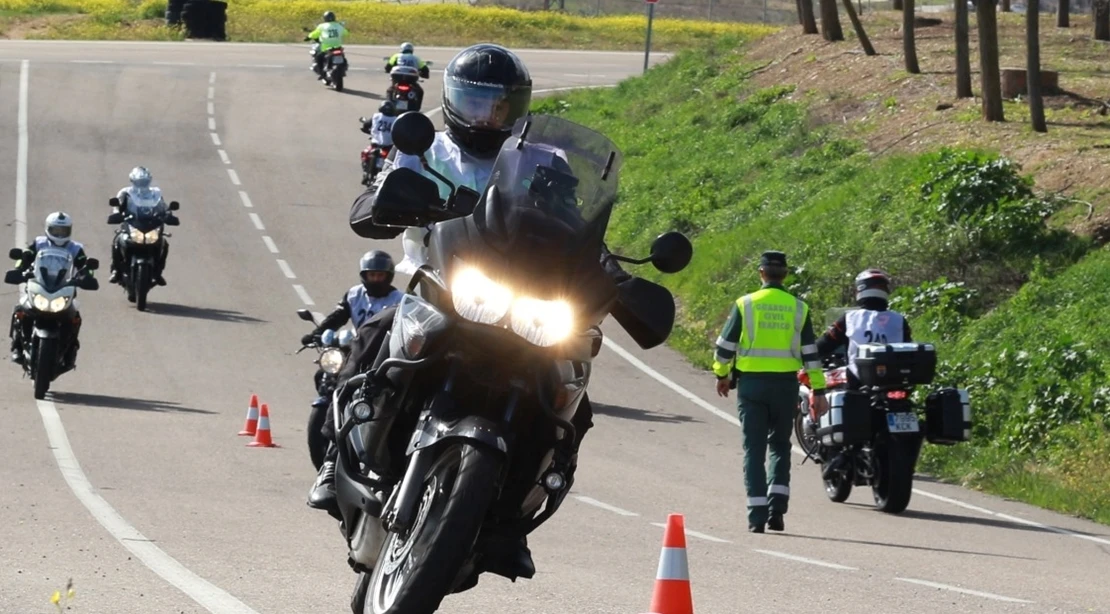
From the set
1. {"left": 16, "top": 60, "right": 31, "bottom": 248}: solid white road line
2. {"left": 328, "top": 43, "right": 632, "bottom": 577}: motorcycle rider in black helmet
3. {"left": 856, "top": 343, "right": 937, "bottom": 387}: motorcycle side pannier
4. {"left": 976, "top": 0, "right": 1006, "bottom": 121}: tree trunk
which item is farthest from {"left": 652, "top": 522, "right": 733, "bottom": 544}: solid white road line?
{"left": 16, "top": 60, "right": 31, "bottom": 248}: solid white road line

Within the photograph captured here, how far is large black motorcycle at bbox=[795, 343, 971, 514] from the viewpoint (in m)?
14.3

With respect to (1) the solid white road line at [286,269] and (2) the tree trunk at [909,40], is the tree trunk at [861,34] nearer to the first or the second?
(2) the tree trunk at [909,40]

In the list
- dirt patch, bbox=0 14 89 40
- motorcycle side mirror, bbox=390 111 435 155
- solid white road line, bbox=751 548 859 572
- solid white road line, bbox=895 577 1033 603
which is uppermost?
dirt patch, bbox=0 14 89 40

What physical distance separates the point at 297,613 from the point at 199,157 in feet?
103

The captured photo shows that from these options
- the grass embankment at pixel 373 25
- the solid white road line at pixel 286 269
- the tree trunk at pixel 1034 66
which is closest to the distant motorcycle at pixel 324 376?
the tree trunk at pixel 1034 66

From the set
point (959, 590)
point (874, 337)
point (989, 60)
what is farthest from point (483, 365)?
point (989, 60)

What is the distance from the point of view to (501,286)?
21.3 feet

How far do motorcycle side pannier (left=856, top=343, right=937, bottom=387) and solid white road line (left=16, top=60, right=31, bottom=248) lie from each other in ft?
61.5

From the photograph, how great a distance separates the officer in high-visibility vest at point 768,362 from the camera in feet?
44.4

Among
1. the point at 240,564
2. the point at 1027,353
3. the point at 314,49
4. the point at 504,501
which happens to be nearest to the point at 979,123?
the point at 1027,353

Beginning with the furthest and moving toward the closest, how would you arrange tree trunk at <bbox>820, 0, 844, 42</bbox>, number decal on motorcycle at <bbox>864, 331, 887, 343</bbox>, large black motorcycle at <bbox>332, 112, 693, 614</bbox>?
tree trunk at <bbox>820, 0, 844, 42</bbox> < number decal on motorcycle at <bbox>864, 331, 887, 343</bbox> < large black motorcycle at <bbox>332, 112, 693, 614</bbox>

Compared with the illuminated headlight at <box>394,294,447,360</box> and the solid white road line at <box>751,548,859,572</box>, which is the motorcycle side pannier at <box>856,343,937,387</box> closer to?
the solid white road line at <box>751,548,859,572</box>

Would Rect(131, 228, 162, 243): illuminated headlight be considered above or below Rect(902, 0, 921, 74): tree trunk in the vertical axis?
below

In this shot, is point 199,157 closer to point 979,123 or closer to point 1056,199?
point 979,123
